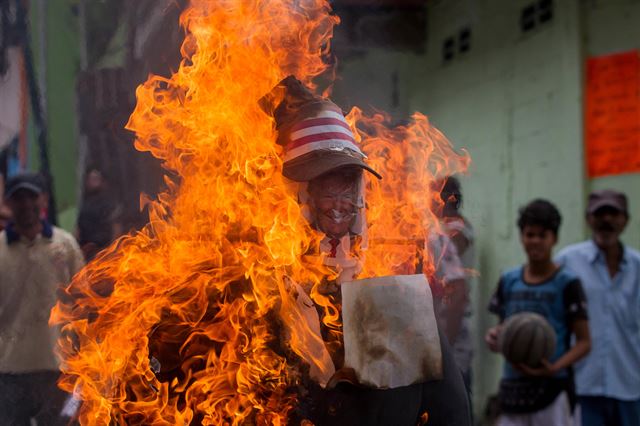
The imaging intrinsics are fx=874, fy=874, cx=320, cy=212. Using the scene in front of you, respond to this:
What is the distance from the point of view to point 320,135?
3.07 metres

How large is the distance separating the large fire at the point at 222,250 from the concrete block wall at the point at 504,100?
173 inches

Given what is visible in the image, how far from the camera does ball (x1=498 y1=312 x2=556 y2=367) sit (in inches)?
219

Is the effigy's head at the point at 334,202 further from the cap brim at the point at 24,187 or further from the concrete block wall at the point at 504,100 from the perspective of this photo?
the concrete block wall at the point at 504,100

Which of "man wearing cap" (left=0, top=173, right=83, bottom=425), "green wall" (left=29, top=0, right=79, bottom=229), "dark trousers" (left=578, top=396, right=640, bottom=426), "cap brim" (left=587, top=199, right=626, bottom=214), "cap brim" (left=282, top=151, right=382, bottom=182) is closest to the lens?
"cap brim" (left=282, top=151, right=382, bottom=182)

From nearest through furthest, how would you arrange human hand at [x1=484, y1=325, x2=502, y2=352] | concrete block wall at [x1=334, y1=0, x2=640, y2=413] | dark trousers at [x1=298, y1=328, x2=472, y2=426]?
dark trousers at [x1=298, y1=328, x2=472, y2=426]
human hand at [x1=484, y1=325, x2=502, y2=352]
concrete block wall at [x1=334, y1=0, x2=640, y2=413]

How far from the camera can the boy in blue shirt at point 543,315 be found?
5.61 m

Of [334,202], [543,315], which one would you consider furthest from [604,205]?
[334,202]

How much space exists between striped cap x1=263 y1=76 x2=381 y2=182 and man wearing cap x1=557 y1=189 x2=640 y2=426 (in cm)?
382

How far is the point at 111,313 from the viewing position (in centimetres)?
305

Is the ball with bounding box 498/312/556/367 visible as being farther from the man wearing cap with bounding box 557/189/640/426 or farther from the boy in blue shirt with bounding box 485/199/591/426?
the man wearing cap with bounding box 557/189/640/426

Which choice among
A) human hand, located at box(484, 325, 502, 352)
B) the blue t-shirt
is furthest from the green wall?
the blue t-shirt

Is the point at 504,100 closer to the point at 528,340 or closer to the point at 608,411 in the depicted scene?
the point at 608,411

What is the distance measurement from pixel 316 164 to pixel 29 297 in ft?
11.9

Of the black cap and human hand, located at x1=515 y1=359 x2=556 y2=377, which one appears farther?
the black cap
